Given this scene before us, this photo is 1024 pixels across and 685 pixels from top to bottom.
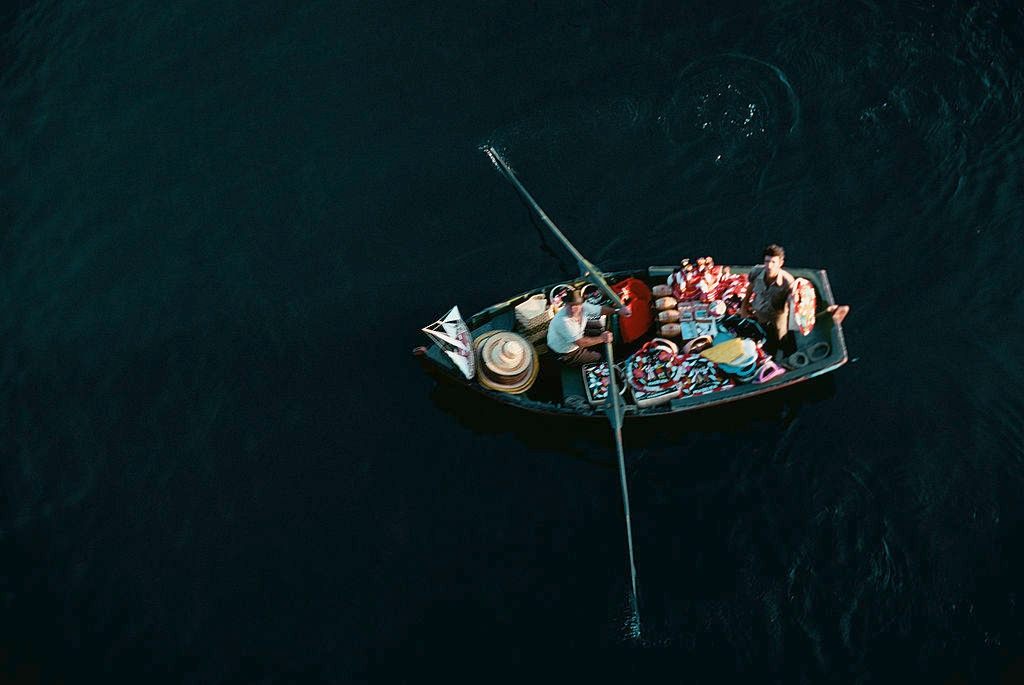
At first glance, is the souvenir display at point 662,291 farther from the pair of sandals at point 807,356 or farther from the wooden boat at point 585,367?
the pair of sandals at point 807,356

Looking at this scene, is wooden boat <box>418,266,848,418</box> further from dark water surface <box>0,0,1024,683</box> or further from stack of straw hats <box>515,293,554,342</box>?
dark water surface <box>0,0,1024,683</box>

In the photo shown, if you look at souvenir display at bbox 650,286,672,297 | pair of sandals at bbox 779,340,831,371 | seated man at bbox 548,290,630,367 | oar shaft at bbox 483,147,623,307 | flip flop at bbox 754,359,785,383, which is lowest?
flip flop at bbox 754,359,785,383

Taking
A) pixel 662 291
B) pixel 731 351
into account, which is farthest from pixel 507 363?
pixel 731 351

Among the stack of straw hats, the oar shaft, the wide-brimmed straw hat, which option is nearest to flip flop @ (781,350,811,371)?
the oar shaft

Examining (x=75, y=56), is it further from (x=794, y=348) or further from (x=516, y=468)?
(x=794, y=348)

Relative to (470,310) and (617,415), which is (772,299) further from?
(470,310)

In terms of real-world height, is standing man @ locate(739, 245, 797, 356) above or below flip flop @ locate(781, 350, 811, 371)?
above
